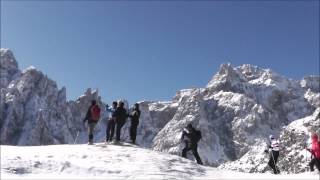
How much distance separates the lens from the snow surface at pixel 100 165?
82.9 feet

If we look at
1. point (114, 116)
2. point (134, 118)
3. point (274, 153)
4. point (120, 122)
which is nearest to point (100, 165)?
point (120, 122)

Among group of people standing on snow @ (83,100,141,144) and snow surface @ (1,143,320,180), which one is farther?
group of people standing on snow @ (83,100,141,144)

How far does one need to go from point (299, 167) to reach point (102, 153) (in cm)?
16717

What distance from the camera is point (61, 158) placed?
90.0 feet

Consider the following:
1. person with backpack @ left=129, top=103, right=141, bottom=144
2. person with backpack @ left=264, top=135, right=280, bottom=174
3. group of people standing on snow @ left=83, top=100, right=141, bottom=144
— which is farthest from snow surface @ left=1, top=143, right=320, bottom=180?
Answer: person with backpack @ left=264, top=135, right=280, bottom=174

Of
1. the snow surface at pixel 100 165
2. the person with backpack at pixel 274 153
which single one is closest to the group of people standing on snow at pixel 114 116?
the snow surface at pixel 100 165

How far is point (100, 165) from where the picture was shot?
87.4ft

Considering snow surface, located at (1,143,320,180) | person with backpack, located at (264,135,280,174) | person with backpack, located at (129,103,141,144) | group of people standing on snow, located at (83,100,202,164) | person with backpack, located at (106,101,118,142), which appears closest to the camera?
snow surface, located at (1,143,320,180)

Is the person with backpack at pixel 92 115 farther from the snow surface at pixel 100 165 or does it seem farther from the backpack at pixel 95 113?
the snow surface at pixel 100 165

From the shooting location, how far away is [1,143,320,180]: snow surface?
25.3 metres

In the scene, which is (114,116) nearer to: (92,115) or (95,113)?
(95,113)

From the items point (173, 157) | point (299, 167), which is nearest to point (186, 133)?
point (173, 157)

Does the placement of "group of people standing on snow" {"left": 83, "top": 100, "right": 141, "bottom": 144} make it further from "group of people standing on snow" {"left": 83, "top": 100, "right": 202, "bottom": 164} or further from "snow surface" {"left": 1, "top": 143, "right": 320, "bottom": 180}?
"snow surface" {"left": 1, "top": 143, "right": 320, "bottom": 180}

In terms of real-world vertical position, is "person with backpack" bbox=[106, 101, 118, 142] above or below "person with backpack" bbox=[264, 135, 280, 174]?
above
